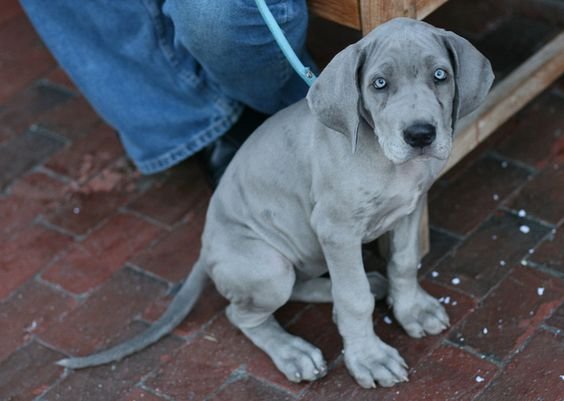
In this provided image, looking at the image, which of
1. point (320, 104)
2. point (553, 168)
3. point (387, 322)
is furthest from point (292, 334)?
point (553, 168)

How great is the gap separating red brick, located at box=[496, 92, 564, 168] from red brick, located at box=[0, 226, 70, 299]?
180 centimetres

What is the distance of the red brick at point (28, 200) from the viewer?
412cm

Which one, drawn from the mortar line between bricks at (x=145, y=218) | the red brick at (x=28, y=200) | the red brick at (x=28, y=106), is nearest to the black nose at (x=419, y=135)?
the mortar line between bricks at (x=145, y=218)

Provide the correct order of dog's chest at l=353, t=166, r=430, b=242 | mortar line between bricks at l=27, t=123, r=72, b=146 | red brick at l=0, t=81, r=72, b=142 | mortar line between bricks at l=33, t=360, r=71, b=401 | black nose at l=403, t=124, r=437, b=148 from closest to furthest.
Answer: black nose at l=403, t=124, r=437, b=148
dog's chest at l=353, t=166, r=430, b=242
mortar line between bricks at l=33, t=360, r=71, b=401
mortar line between bricks at l=27, t=123, r=72, b=146
red brick at l=0, t=81, r=72, b=142

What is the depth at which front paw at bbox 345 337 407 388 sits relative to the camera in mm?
3088

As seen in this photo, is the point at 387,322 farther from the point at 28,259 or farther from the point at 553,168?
the point at 28,259

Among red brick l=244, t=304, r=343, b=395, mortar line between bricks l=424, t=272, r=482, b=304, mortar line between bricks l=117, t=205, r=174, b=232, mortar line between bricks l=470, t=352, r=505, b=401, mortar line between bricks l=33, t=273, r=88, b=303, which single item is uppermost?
mortar line between bricks l=33, t=273, r=88, b=303

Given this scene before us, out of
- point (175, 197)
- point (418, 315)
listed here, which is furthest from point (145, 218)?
point (418, 315)

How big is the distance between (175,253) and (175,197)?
1.17 feet

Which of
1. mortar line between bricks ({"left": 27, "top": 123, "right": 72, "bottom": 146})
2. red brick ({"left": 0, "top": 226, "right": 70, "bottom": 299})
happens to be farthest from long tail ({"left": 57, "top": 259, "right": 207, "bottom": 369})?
mortar line between bricks ({"left": 27, "top": 123, "right": 72, "bottom": 146})

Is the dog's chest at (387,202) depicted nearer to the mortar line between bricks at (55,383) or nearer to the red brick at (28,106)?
the mortar line between bricks at (55,383)

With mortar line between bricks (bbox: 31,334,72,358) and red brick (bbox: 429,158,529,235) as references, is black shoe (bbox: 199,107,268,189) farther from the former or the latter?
mortar line between bricks (bbox: 31,334,72,358)

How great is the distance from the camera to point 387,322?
3.35 meters

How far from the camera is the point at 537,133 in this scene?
4.07m
